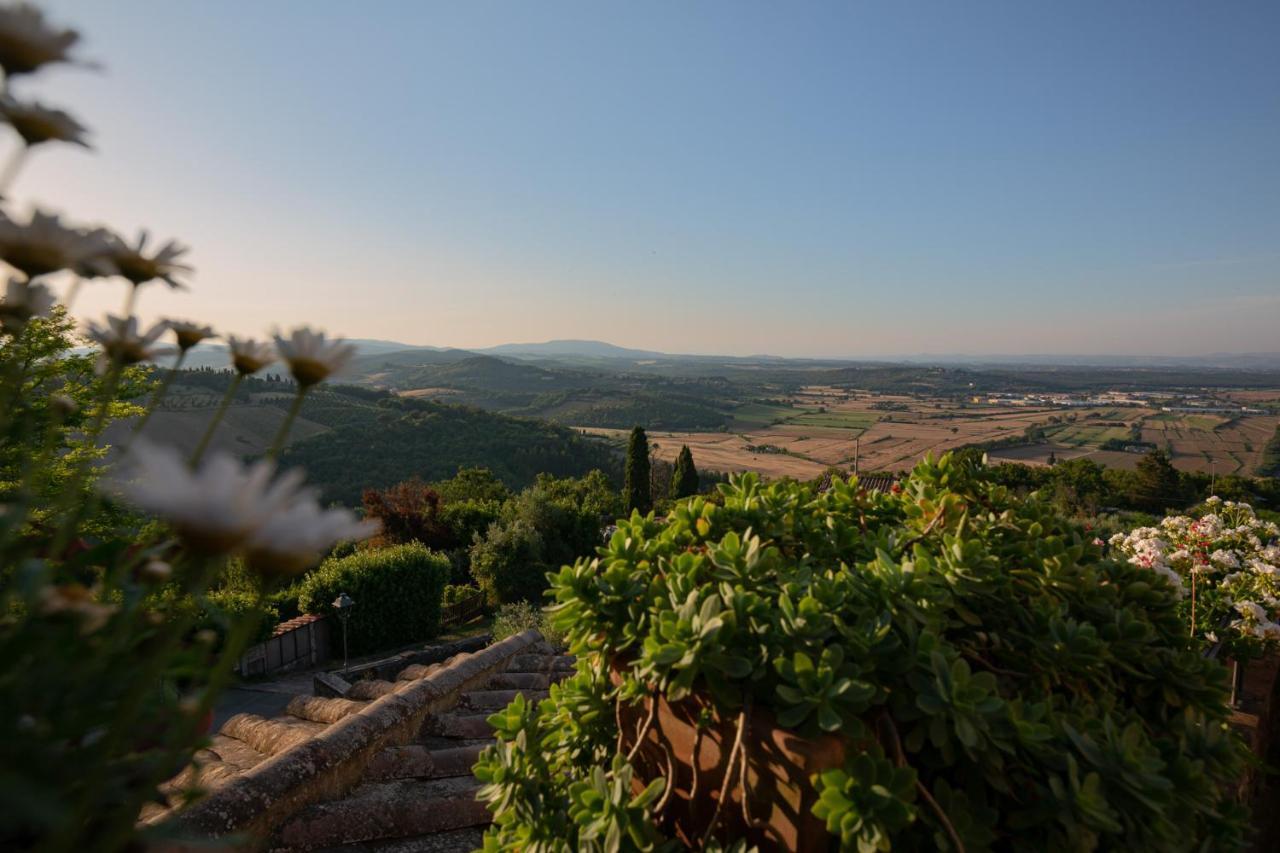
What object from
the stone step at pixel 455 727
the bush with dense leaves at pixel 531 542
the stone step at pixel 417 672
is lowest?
the bush with dense leaves at pixel 531 542

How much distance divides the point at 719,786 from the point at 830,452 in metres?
57.2

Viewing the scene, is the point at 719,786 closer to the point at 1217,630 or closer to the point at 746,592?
the point at 746,592

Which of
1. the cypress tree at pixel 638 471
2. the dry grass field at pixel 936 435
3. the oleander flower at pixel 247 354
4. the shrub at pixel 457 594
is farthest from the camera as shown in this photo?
the dry grass field at pixel 936 435

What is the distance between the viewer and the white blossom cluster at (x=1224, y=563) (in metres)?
4.61

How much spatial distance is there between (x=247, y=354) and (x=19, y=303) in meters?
0.25

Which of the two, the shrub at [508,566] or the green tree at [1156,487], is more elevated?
the green tree at [1156,487]

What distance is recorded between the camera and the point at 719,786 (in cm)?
124

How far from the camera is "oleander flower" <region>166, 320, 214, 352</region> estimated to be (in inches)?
40.3

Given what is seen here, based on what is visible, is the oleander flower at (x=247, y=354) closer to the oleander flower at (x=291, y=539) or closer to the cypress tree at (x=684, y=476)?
the oleander flower at (x=291, y=539)

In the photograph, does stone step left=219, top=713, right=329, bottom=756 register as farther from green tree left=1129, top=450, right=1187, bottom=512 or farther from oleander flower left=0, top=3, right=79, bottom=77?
green tree left=1129, top=450, right=1187, bottom=512

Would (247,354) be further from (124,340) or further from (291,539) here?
(291,539)

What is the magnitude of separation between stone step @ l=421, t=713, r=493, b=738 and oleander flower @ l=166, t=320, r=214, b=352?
2581 mm

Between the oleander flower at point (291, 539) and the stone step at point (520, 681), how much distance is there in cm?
340

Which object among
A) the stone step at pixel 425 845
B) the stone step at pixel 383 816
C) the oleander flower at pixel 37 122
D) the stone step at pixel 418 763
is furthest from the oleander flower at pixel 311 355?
the stone step at pixel 418 763
